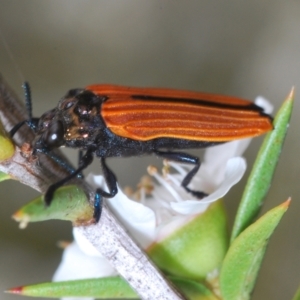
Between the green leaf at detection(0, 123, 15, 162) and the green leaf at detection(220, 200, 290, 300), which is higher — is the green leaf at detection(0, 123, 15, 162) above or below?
above

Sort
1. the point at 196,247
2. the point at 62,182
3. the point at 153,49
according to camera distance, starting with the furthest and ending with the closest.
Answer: the point at 153,49
the point at 196,247
the point at 62,182

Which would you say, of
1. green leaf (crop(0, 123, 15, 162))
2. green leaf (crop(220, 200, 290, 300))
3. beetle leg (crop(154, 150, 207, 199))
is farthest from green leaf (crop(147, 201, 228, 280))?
green leaf (crop(0, 123, 15, 162))

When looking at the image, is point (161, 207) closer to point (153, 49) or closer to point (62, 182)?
point (62, 182)

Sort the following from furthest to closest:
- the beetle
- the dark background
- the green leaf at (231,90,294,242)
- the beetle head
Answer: the dark background, the beetle, the beetle head, the green leaf at (231,90,294,242)

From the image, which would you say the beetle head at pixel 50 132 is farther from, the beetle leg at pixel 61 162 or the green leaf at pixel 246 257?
the green leaf at pixel 246 257

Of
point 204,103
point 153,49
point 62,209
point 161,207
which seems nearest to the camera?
point 62,209

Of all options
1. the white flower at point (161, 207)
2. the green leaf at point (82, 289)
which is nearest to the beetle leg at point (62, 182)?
the white flower at point (161, 207)

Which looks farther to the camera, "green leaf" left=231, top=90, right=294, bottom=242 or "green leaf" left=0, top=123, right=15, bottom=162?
"green leaf" left=231, top=90, right=294, bottom=242

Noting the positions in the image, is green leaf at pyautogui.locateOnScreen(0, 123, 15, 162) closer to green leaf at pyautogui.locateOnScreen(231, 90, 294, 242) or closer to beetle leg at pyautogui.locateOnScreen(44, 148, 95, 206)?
beetle leg at pyautogui.locateOnScreen(44, 148, 95, 206)

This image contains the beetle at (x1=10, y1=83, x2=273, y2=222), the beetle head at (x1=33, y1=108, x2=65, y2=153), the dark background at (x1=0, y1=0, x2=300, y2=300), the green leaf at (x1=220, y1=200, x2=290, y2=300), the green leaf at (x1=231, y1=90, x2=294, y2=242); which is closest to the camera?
the green leaf at (x1=220, y1=200, x2=290, y2=300)

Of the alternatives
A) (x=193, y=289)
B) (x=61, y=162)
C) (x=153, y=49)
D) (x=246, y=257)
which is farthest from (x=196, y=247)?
(x=153, y=49)
